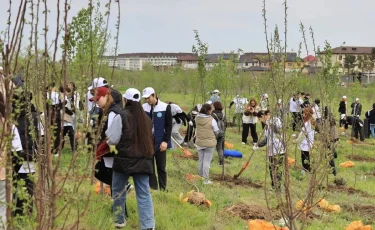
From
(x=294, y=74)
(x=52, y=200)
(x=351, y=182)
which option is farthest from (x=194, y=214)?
(x=351, y=182)

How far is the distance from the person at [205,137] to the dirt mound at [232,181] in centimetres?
64

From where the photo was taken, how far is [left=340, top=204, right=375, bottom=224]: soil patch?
780cm

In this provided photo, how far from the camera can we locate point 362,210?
823 centimetres

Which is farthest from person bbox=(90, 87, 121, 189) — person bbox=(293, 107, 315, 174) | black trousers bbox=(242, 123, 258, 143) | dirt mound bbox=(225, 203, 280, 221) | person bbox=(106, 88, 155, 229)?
black trousers bbox=(242, 123, 258, 143)

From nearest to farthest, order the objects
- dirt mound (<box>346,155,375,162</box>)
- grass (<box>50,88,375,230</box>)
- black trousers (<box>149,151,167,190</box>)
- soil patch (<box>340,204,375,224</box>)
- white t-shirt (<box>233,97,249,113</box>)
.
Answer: grass (<box>50,88,375,230</box>) < black trousers (<box>149,151,167,190</box>) < soil patch (<box>340,204,375,224</box>) < dirt mound (<box>346,155,375,162</box>) < white t-shirt (<box>233,97,249,113</box>)

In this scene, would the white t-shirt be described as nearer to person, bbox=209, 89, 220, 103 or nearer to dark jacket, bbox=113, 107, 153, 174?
person, bbox=209, 89, 220, 103

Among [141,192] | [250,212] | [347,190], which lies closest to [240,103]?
[347,190]

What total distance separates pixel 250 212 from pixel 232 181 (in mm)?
3238

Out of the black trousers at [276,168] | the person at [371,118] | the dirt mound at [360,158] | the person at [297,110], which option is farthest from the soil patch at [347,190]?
the person at [371,118]

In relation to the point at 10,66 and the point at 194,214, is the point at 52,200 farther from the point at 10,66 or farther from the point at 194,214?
the point at 194,214

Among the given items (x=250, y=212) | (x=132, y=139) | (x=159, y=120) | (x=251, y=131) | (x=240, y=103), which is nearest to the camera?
(x=132, y=139)

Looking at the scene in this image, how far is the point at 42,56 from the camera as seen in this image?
7.79ft

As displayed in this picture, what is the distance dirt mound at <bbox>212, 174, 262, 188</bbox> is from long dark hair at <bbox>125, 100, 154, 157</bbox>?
492cm

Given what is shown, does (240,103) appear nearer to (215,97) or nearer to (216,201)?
(215,97)
